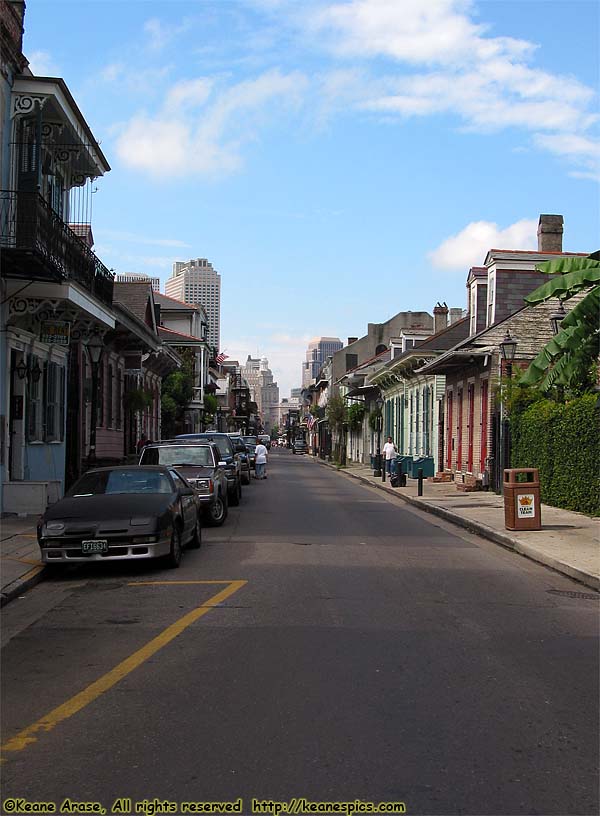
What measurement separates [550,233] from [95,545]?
26.6 m

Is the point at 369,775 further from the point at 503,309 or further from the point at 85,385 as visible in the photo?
the point at 503,309

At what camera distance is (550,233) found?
3425 cm

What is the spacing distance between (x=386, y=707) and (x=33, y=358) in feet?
52.9

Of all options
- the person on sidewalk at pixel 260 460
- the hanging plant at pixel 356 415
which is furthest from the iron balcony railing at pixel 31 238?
the hanging plant at pixel 356 415

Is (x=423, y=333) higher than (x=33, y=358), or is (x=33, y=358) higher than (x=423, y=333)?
(x=423, y=333)

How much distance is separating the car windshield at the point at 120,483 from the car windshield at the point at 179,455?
17.4ft

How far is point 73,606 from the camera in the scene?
10.3 metres

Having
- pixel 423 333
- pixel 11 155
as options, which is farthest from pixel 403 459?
pixel 11 155

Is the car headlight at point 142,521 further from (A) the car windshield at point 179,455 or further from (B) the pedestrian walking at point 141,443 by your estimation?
(B) the pedestrian walking at point 141,443

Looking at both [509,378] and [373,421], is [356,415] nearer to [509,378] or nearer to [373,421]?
[373,421]

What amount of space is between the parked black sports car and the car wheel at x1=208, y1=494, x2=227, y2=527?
5203 mm

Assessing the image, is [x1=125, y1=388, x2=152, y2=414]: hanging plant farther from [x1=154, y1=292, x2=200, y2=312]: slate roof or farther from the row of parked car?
Result: [x1=154, y1=292, x2=200, y2=312]: slate roof

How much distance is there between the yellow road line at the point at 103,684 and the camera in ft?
18.7

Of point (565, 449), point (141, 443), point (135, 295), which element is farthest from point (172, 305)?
point (565, 449)
